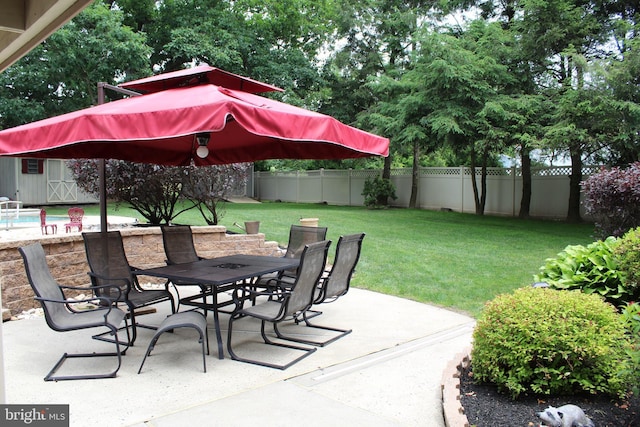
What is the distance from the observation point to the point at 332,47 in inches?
947

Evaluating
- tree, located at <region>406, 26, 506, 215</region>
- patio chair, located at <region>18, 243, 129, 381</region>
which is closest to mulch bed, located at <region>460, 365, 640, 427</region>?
patio chair, located at <region>18, 243, 129, 381</region>

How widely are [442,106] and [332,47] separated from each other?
1165 centimetres

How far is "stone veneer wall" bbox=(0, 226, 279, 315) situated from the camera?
5.79 metres

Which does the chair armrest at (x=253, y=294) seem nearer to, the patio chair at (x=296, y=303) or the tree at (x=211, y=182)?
the patio chair at (x=296, y=303)

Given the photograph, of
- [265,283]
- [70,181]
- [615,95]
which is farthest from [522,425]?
[70,181]

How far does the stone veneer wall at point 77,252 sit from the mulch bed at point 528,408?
4721mm

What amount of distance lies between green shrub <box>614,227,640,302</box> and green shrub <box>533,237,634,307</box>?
5cm

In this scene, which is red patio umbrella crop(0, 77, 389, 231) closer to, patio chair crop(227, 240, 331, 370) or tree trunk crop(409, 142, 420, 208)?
patio chair crop(227, 240, 331, 370)

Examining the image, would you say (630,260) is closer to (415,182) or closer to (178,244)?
(178,244)

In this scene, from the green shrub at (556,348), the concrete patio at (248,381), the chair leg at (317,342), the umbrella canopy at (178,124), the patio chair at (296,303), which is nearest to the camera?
the green shrub at (556,348)

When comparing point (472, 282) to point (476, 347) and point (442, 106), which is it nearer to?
point (476, 347)

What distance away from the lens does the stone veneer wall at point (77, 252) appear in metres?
5.79

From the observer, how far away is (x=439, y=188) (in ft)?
69.7

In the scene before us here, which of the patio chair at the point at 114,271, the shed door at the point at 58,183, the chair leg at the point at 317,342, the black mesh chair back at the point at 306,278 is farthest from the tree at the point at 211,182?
the shed door at the point at 58,183
